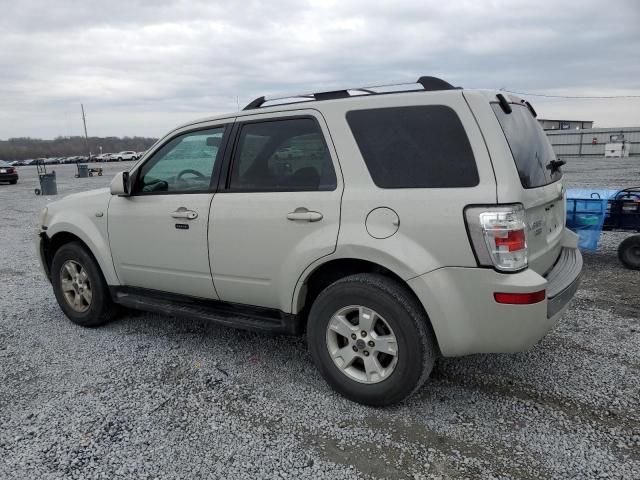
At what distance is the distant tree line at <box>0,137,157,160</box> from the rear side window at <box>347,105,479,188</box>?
95.4 m

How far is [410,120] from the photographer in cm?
301

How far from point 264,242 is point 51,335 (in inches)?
101

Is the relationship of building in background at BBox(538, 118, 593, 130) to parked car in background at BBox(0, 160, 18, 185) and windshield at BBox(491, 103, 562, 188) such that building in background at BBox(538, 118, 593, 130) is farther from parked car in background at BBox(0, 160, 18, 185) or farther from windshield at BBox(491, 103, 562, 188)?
windshield at BBox(491, 103, 562, 188)

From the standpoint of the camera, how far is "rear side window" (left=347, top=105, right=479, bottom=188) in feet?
9.33

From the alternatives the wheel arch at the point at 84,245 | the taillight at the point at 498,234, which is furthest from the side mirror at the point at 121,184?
the taillight at the point at 498,234

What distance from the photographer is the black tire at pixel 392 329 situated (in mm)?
2926

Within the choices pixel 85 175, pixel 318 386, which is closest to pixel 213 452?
pixel 318 386

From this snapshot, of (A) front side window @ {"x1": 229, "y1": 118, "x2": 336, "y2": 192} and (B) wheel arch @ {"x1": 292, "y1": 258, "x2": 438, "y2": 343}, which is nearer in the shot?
(B) wheel arch @ {"x1": 292, "y1": 258, "x2": 438, "y2": 343}

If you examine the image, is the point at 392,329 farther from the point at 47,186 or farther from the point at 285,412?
the point at 47,186

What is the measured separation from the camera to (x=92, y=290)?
4.60m

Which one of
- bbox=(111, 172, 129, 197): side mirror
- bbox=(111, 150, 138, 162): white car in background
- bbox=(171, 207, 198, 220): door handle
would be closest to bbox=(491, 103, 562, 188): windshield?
bbox=(171, 207, 198, 220): door handle

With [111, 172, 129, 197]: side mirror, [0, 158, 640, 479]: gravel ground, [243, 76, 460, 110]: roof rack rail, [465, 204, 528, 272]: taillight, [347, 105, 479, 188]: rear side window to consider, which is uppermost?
[243, 76, 460, 110]: roof rack rail

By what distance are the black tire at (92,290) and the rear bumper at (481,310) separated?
9.97ft

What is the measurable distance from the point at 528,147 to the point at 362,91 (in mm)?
1116
